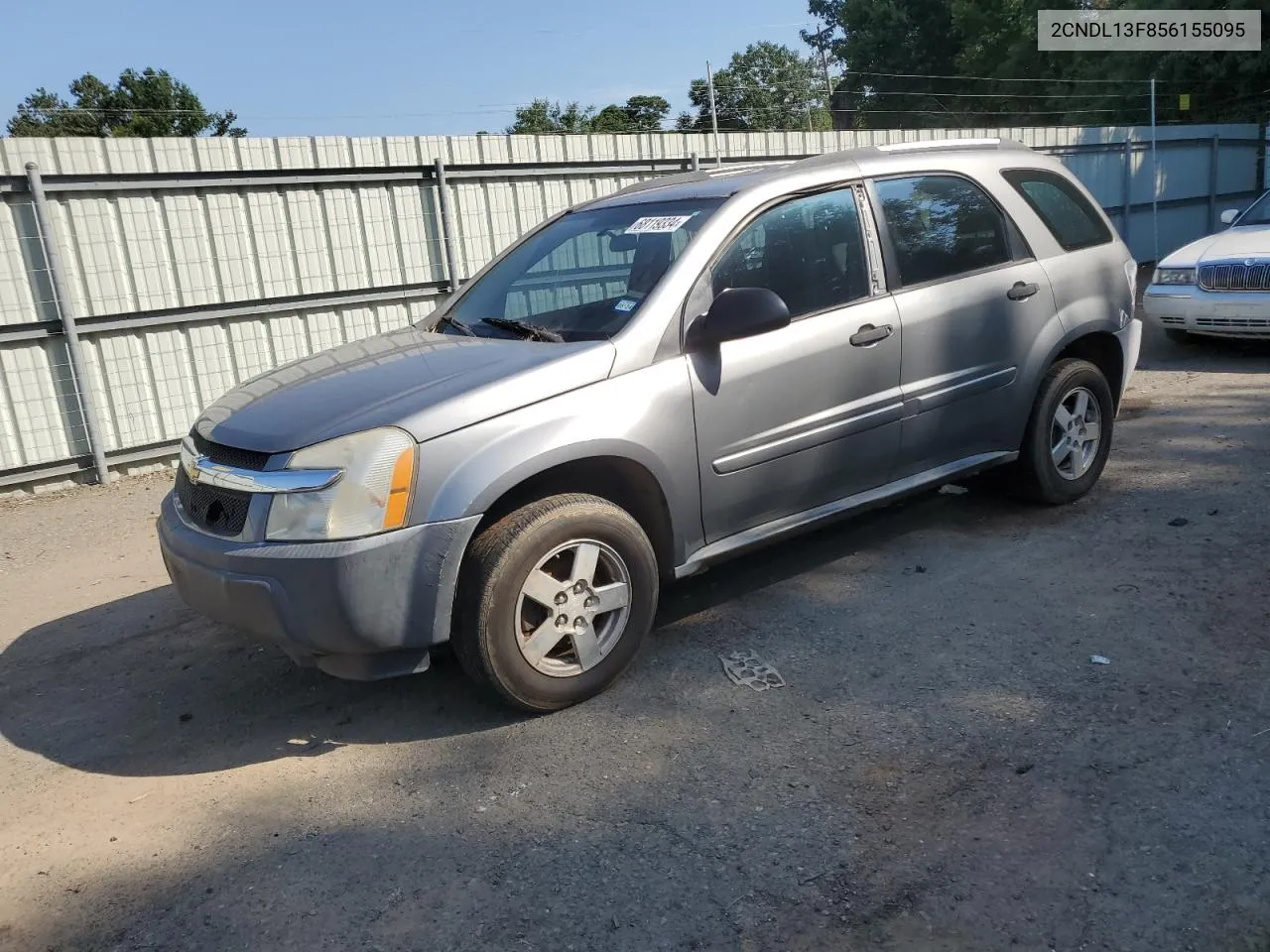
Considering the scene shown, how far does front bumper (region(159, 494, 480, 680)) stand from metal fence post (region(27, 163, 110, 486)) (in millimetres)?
4901

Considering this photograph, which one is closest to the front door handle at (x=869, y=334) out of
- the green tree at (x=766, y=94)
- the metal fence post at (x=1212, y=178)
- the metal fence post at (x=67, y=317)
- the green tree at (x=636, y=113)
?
the metal fence post at (x=67, y=317)

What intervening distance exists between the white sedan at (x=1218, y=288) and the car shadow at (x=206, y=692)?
5285 mm

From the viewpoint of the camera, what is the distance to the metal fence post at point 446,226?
8969mm

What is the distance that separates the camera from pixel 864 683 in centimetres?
367

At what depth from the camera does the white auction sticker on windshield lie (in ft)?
13.5

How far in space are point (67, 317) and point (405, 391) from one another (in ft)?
16.9

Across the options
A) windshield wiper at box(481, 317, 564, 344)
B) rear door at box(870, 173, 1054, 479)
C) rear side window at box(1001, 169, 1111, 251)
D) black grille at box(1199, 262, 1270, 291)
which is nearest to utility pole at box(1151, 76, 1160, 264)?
black grille at box(1199, 262, 1270, 291)

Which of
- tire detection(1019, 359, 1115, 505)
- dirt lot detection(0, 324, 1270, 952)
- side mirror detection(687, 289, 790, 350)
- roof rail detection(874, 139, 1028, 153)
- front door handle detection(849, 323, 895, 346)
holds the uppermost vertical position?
roof rail detection(874, 139, 1028, 153)

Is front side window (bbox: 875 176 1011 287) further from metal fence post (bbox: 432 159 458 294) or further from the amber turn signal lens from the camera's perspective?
metal fence post (bbox: 432 159 458 294)

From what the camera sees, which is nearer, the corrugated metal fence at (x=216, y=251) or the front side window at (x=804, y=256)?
the front side window at (x=804, y=256)

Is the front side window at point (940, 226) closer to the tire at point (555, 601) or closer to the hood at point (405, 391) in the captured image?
the hood at point (405, 391)

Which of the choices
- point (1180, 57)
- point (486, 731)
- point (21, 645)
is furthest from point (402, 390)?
point (1180, 57)

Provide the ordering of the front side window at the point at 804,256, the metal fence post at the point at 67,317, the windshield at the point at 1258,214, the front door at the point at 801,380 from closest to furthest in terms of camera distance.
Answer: the front door at the point at 801,380 < the front side window at the point at 804,256 < the metal fence post at the point at 67,317 < the windshield at the point at 1258,214

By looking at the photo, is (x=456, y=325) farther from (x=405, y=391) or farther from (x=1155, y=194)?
(x=1155, y=194)
